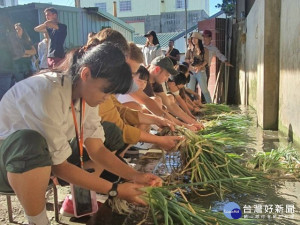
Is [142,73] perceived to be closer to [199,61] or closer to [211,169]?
[211,169]

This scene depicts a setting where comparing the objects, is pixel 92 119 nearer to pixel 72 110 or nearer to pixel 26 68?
pixel 72 110

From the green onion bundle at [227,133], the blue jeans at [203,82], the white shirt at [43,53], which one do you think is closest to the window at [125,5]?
the blue jeans at [203,82]

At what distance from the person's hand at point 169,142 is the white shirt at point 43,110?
1033 mm

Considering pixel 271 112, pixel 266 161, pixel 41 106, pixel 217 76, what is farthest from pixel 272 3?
pixel 217 76

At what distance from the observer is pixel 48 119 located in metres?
1.58

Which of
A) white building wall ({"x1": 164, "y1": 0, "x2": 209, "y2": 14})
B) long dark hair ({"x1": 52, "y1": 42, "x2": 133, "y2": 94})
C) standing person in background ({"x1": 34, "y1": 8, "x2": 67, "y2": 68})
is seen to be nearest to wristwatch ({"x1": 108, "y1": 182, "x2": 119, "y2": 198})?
long dark hair ({"x1": 52, "y1": 42, "x2": 133, "y2": 94})

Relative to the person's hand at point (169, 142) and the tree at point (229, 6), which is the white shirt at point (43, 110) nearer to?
the person's hand at point (169, 142)

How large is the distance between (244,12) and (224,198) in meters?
8.31

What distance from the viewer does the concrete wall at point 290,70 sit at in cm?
363

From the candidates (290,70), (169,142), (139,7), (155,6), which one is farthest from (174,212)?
(139,7)

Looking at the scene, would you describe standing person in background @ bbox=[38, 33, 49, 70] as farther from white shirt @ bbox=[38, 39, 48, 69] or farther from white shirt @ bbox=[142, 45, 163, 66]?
white shirt @ bbox=[142, 45, 163, 66]

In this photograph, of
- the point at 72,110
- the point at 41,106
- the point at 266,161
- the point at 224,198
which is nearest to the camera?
the point at 41,106

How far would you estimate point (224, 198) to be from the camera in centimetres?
224

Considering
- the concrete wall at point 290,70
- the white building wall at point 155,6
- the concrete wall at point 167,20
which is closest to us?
the concrete wall at point 290,70
